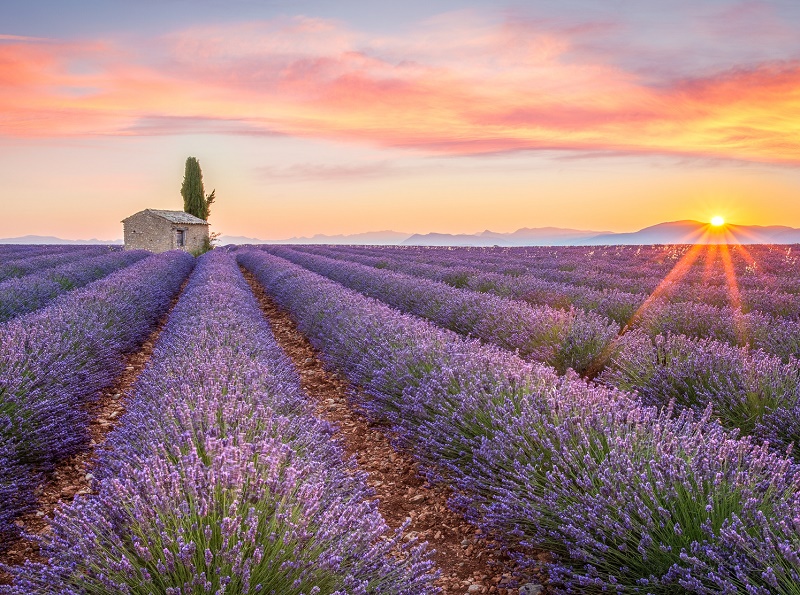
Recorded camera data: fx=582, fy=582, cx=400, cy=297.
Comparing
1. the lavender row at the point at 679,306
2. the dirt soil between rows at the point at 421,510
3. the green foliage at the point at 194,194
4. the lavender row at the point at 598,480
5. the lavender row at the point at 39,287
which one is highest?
the green foliage at the point at 194,194

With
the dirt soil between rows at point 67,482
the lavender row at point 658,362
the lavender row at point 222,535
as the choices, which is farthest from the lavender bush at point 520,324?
the dirt soil between rows at point 67,482

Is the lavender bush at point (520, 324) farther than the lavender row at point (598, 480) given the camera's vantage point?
Yes

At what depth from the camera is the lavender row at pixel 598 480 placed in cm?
187

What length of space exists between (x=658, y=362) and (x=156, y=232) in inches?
1310

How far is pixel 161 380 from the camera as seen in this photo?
3689 mm

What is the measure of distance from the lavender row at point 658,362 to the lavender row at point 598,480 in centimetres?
88

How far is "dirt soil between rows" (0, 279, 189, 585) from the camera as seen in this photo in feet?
9.97

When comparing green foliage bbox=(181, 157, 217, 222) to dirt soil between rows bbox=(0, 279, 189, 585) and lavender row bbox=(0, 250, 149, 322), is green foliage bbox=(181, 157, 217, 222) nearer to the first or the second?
lavender row bbox=(0, 250, 149, 322)

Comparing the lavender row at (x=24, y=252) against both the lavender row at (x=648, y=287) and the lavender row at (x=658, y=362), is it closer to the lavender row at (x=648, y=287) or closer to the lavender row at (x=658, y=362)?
the lavender row at (x=648, y=287)

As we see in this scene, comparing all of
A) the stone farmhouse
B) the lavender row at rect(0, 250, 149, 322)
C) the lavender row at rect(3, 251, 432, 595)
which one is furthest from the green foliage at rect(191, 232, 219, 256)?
the lavender row at rect(3, 251, 432, 595)

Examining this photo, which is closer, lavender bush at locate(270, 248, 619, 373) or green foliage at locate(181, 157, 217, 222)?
lavender bush at locate(270, 248, 619, 373)

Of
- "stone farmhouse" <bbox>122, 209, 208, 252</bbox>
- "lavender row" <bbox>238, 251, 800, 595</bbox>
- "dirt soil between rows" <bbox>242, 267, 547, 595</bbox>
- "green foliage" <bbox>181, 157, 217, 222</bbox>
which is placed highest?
"green foliage" <bbox>181, 157, 217, 222</bbox>

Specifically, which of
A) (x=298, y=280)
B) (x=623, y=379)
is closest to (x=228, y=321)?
(x=623, y=379)

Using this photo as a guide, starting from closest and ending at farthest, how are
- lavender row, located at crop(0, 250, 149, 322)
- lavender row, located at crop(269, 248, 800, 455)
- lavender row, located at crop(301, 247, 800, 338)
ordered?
lavender row, located at crop(269, 248, 800, 455), lavender row, located at crop(301, 247, 800, 338), lavender row, located at crop(0, 250, 149, 322)
